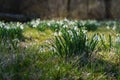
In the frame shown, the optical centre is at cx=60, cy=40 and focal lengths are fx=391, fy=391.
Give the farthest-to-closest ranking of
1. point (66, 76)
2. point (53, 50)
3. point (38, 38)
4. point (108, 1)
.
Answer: point (108, 1) → point (38, 38) → point (53, 50) → point (66, 76)

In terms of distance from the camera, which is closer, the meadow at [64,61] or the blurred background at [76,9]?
the meadow at [64,61]

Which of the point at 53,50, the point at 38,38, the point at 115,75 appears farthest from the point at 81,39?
the point at 38,38

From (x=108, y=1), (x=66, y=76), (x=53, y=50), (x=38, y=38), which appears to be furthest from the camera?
(x=108, y=1)

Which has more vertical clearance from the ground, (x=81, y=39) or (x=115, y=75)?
(x=81, y=39)

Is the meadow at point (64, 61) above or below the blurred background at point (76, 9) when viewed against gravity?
above

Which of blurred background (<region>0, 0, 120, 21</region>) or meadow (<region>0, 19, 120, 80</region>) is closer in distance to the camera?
meadow (<region>0, 19, 120, 80</region>)

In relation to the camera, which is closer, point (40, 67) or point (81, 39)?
point (40, 67)

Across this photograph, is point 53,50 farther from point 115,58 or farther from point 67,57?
point 115,58

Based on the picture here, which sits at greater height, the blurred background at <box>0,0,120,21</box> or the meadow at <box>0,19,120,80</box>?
the meadow at <box>0,19,120,80</box>

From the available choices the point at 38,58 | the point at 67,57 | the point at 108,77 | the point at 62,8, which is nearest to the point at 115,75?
the point at 108,77

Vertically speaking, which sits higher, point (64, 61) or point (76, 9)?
point (64, 61)

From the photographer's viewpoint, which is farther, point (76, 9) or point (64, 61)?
point (76, 9)
